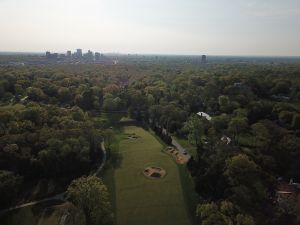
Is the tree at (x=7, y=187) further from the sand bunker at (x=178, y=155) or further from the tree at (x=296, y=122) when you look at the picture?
the tree at (x=296, y=122)

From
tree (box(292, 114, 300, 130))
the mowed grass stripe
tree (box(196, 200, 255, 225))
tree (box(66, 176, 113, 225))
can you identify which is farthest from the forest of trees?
tree (box(66, 176, 113, 225))

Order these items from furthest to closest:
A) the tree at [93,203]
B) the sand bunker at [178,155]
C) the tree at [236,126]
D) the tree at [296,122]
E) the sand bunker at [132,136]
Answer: the sand bunker at [132,136], the tree at [296,122], the tree at [236,126], the sand bunker at [178,155], the tree at [93,203]

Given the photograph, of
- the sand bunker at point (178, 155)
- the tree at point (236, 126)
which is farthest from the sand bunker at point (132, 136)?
the tree at point (236, 126)

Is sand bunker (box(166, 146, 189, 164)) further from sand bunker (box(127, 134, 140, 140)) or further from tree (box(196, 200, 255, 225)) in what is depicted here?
tree (box(196, 200, 255, 225))

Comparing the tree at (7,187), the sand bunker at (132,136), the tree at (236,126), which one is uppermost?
the tree at (236,126)

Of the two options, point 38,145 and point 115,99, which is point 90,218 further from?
point 115,99

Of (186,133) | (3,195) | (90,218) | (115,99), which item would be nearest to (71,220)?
(90,218)

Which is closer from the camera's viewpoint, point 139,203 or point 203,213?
point 203,213

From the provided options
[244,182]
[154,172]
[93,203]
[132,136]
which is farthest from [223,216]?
[132,136]
